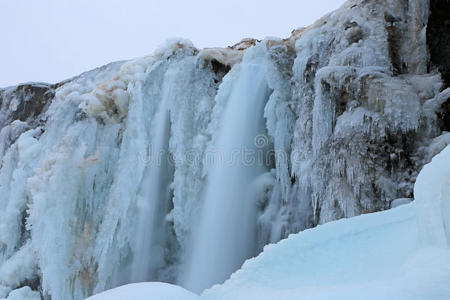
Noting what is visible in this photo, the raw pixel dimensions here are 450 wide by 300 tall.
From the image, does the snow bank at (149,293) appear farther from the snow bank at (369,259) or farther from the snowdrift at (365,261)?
the snow bank at (369,259)

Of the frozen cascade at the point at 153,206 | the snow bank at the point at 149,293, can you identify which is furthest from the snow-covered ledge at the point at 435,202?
the frozen cascade at the point at 153,206

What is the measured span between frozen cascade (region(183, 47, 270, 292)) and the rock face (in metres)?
0.07

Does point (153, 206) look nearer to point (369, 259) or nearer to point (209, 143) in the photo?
point (209, 143)

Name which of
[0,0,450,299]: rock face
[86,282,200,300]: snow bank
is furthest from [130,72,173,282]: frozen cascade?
[86,282,200,300]: snow bank

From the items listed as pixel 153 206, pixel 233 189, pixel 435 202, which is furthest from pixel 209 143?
pixel 435 202

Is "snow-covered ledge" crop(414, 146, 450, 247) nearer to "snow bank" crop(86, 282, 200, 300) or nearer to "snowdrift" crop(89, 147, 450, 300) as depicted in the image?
"snowdrift" crop(89, 147, 450, 300)

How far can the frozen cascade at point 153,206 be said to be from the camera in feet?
24.1

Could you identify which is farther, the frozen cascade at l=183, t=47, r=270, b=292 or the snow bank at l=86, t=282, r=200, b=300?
the frozen cascade at l=183, t=47, r=270, b=292

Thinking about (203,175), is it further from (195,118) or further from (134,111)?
(134,111)

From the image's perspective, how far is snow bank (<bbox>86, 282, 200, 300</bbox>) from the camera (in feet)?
7.76

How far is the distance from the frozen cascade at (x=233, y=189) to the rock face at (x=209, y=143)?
7 centimetres

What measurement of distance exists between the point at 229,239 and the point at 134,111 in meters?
2.91

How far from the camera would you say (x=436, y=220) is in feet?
6.87

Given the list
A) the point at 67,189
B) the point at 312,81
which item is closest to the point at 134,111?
the point at 67,189
